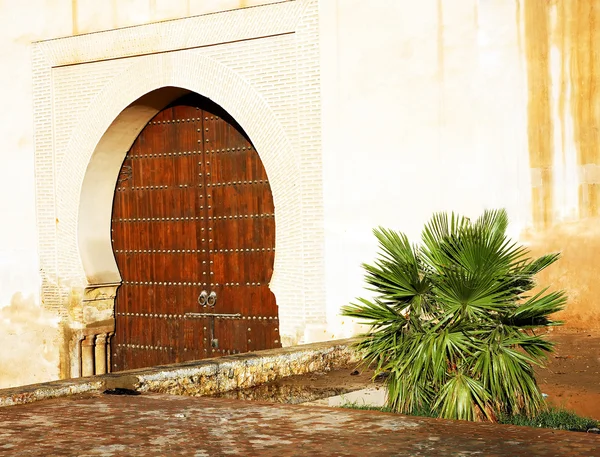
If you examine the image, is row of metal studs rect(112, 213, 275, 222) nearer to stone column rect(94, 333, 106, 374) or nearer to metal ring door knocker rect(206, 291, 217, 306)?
metal ring door knocker rect(206, 291, 217, 306)

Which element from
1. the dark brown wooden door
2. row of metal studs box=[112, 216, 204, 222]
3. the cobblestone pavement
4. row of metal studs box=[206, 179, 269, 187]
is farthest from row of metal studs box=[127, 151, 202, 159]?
the cobblestone pavement

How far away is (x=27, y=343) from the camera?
10.6 metres

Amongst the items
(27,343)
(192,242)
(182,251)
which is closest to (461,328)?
(192,242)

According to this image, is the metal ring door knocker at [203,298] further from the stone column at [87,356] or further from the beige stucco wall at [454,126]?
the beige stucco wall at [454,126]

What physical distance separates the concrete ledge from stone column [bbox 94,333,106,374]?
384 cm

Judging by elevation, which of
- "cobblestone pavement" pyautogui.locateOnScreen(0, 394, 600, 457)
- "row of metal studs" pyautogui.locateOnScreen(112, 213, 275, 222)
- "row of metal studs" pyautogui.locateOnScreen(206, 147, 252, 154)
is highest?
"row of metal studs" pyautogui.locateOnScreen(206, 147, 252, 154)

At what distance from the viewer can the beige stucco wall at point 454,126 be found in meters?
7.44

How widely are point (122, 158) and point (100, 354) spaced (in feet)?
6.89

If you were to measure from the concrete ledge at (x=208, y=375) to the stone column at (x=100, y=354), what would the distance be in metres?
3.84

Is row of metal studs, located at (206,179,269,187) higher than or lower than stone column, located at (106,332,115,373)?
higher

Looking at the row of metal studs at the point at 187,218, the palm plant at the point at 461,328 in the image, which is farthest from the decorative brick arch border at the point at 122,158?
the palm plant at the point at 461,328

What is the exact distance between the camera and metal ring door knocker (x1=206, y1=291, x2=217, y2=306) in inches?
386

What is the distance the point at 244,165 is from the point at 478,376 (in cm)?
506

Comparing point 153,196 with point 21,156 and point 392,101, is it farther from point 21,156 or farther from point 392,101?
point 392,101
